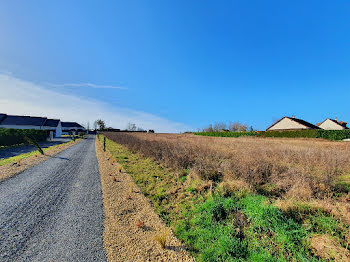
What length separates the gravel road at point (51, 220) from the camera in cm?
257

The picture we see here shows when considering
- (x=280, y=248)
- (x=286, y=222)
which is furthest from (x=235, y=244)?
(x=286, y=222)

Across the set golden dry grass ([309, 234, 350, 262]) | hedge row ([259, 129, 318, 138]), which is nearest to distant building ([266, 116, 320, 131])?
hedge row ([259, 129, 318, 138])

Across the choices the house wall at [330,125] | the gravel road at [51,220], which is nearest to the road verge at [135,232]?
the gravel road at [51,220]

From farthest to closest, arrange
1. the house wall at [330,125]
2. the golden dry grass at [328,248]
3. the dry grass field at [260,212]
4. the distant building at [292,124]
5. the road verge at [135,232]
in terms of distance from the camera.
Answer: the house wall at [330,125], the distant building at [292,124], the road verge at [135,232], the dry grass field at [260,212], the golden dry grass at [328,248]

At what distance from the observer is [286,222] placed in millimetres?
2803

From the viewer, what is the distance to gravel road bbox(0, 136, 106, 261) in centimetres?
257

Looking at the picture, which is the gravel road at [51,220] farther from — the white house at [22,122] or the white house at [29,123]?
the white house at [22,122]

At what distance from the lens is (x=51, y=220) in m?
3.45

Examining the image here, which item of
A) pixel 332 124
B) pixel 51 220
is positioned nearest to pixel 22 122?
pixel 51 220

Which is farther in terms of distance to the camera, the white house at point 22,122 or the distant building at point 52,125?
the distant building at point 52,125

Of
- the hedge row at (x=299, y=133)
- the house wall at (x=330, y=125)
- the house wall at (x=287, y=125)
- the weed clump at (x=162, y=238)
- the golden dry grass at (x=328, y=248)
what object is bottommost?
the weed clump at (x=162, y=238)

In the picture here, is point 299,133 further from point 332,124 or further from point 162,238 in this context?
point 332,124

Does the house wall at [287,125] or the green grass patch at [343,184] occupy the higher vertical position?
the house wall at [287,125]

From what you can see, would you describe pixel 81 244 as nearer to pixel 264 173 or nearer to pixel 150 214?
pixel 150 214
